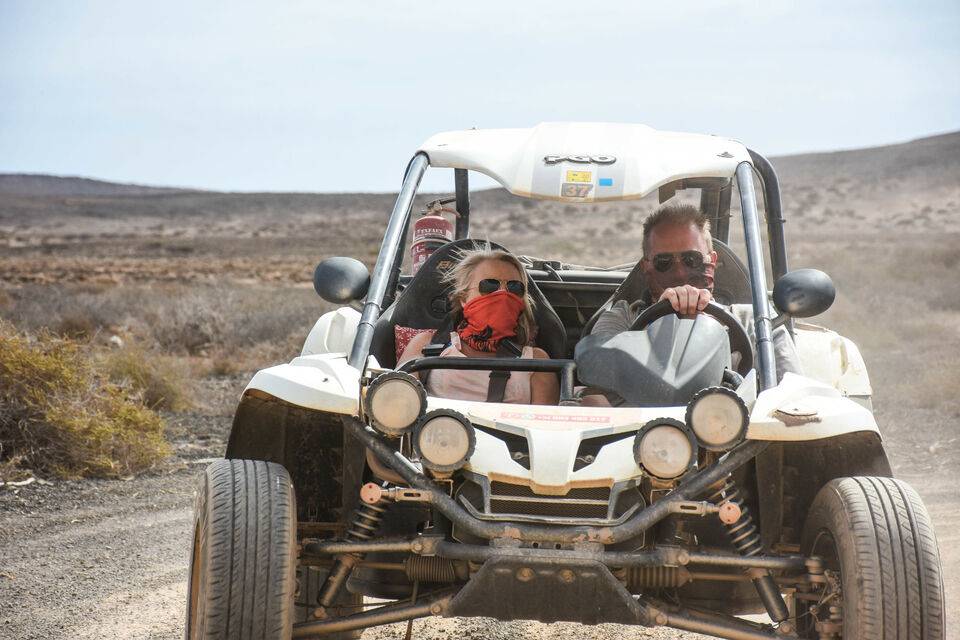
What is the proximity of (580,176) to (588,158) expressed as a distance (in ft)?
0.38

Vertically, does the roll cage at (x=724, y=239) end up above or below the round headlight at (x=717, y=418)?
above

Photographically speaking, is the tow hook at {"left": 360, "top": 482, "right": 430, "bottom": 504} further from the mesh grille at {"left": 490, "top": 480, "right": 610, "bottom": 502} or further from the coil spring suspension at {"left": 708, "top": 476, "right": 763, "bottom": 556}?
the coil spring suspension at {"left": 708, "top": 476, "right": 763, "bottom": 556}

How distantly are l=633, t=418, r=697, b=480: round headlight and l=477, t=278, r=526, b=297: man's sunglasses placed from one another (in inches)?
56.7

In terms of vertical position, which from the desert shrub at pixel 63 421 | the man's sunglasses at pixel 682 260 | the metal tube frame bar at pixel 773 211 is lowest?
the desert shrub at pixel 63 421

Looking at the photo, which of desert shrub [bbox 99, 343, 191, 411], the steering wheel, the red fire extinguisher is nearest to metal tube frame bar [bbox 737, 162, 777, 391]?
the steering wheel

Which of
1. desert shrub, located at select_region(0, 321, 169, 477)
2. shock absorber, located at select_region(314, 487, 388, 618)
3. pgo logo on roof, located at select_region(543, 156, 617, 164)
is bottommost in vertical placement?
desert shrub, located at select_region(0, 321, 169, 477)

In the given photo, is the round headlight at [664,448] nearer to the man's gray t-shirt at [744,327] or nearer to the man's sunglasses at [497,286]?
the man's gray t-shirt at [744,327]

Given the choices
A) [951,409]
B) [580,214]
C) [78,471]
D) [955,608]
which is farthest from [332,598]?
[580,214]

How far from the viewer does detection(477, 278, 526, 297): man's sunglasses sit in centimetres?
497

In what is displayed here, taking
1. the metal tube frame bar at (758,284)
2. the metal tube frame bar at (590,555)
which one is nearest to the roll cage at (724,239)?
the metal tube frame bar at (758,284)

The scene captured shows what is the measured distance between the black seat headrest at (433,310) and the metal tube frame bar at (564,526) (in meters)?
1.49

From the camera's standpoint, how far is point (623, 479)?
149 inches

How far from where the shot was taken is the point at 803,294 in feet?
14.6

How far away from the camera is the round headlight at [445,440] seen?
12.2 ft
